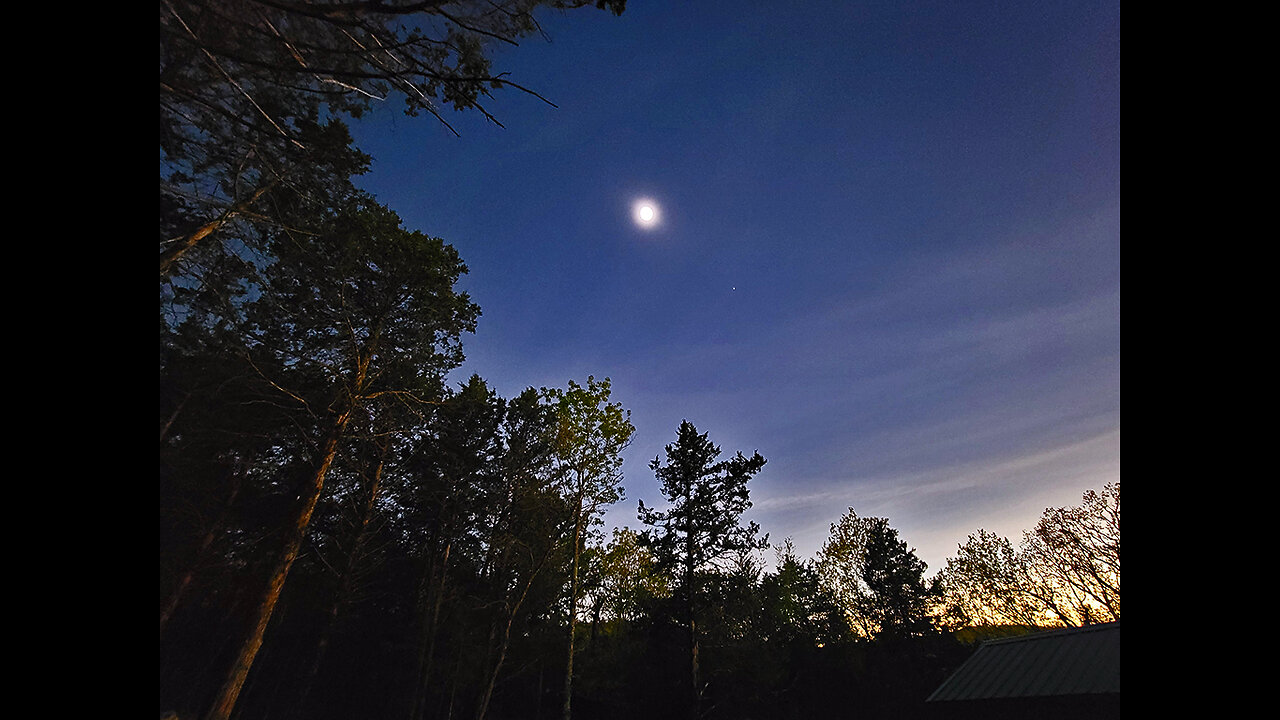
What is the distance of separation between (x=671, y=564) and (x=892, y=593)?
52.4ft

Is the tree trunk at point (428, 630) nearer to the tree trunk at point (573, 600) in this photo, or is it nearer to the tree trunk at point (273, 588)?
the tree trunk at point (573, 600)

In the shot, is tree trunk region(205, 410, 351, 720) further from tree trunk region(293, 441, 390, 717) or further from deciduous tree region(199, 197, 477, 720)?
tree trunk region(293, 441, 390, 717)

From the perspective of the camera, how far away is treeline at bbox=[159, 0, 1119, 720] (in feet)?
23.9

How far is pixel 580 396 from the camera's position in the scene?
20344 millimetres

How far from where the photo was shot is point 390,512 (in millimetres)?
20844

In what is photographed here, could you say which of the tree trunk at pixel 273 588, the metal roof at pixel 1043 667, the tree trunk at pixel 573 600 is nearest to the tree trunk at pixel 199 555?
the tree trunk at pixel 273 588

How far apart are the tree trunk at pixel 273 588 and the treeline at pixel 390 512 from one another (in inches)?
2.3

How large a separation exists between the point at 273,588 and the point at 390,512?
35.4ft

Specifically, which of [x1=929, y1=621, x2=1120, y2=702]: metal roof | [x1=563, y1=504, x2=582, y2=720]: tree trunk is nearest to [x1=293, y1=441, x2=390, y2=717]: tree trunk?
[x1=563, y1=504, x2=582, y2=720]: tree trunk

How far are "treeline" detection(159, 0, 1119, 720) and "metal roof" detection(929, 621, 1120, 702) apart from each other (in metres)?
10.7

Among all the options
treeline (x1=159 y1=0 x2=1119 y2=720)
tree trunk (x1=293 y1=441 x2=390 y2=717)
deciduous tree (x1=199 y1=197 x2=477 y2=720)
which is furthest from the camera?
tree trunk (x1=293 y1=441 x2=390 y2=717)

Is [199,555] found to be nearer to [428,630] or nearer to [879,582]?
[428,630]
